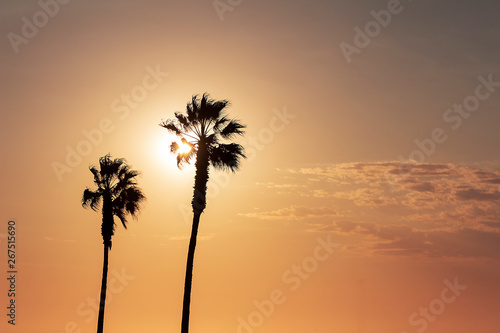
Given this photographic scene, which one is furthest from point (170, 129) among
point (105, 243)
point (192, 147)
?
point (105, 243)

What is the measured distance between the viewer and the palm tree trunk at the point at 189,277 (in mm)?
57562

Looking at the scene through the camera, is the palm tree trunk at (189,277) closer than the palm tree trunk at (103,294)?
Yes

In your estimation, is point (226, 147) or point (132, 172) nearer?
point (226, 147)

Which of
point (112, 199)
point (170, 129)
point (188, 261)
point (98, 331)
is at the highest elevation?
point (170, 129)

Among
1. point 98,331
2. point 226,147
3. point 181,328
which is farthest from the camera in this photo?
point 98,331

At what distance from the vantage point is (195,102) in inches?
2458

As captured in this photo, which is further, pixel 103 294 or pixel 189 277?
pixel 103 294

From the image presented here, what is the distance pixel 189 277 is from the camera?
193ft

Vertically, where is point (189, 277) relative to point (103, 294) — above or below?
above

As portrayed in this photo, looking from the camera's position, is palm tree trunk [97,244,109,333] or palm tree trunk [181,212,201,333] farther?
palm tree trunk [97,244,109,333]

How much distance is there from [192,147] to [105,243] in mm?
15394

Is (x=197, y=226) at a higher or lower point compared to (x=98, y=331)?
higher

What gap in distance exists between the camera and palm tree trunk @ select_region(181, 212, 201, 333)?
57562 millimetres

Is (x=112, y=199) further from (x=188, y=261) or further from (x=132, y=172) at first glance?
(x=188, y=261)
